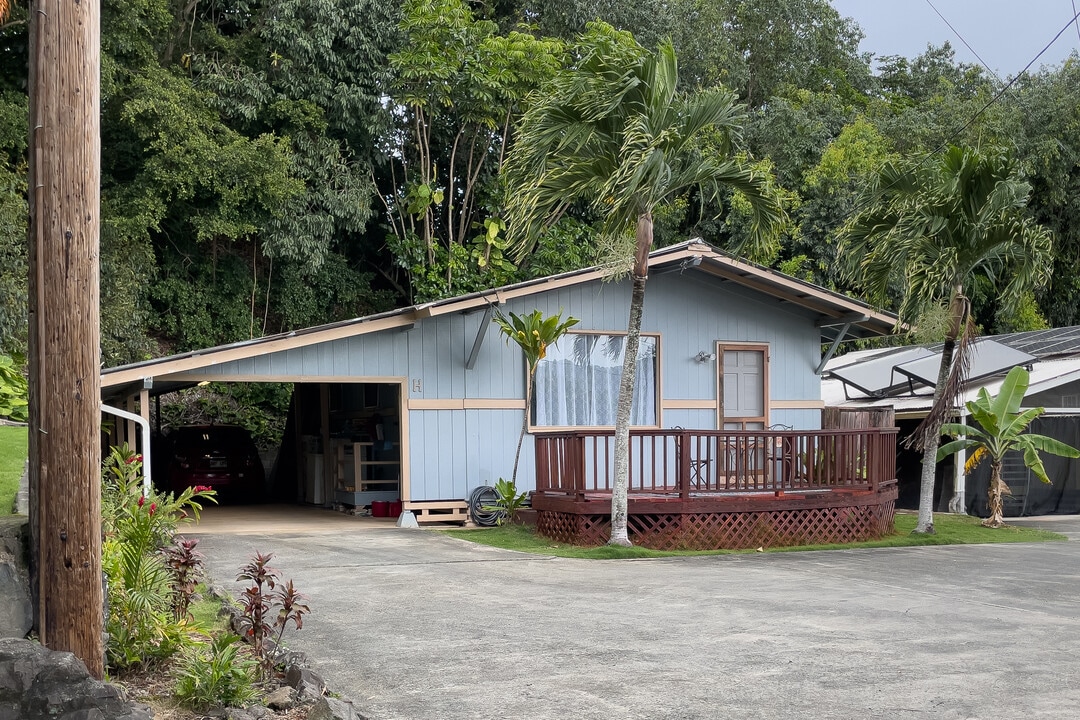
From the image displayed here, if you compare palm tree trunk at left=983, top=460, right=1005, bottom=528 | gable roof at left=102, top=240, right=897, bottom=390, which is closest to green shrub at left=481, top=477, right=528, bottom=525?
gable roof at left=102, top=240, right=897, bottom=390

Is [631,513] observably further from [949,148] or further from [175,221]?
[175,221]

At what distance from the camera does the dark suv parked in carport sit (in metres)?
18.5

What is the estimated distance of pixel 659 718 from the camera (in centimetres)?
539

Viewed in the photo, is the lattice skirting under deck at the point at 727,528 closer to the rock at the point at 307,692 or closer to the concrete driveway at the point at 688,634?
the concrete driveway at the point at 688,634

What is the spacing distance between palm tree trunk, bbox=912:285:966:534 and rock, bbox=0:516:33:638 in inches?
457

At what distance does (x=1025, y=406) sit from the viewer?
1861cm

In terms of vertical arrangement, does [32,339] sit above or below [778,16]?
below

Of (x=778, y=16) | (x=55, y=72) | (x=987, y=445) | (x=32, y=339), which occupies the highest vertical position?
(x=778, y=16)

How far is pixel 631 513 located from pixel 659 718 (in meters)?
7.77

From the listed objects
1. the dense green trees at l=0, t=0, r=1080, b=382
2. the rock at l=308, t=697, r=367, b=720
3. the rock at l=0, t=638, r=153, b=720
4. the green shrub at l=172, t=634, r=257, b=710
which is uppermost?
the dense green trees at l=0, t=0, r=1080, b=382

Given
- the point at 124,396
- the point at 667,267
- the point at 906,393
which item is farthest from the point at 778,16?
the point at 124,396

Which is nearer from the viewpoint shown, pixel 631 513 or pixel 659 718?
pixel 659 718

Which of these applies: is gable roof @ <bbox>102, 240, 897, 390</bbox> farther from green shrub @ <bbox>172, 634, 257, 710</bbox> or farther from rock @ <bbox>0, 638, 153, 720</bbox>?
rock @ <bbox>0, 638, 153, 720</bbox>

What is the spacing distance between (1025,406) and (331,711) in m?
16.3
